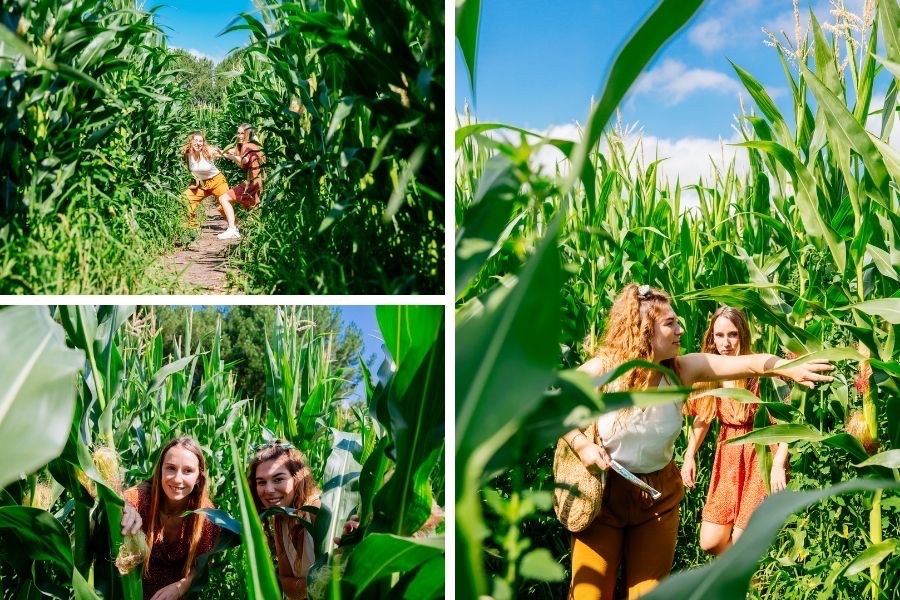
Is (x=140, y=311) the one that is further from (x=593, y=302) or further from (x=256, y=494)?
(x=593, y=302)

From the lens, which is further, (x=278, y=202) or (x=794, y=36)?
(x=794, y=36)

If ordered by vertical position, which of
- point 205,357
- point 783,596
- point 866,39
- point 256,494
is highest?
point 866,39

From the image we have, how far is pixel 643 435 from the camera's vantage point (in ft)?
4.14

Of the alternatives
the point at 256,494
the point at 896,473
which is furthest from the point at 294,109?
the point at 896,473

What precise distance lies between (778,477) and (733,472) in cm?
7

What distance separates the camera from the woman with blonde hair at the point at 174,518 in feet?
3.72

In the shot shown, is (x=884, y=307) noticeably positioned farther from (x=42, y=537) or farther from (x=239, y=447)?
(x=42, y=537)

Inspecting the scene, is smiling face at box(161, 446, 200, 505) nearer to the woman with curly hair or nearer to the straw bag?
the woman with curly hair

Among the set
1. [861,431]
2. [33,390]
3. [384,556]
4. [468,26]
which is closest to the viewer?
[468,26]

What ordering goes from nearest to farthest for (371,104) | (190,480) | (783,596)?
(371,104) → (190,480) → (783,596)

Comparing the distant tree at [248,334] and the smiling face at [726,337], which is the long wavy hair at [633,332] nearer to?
the smiling face at [726,337]

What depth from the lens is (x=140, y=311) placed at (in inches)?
46.2

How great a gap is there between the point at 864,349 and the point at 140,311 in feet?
3.88


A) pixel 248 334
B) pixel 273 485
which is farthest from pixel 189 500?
pixel 248 334
